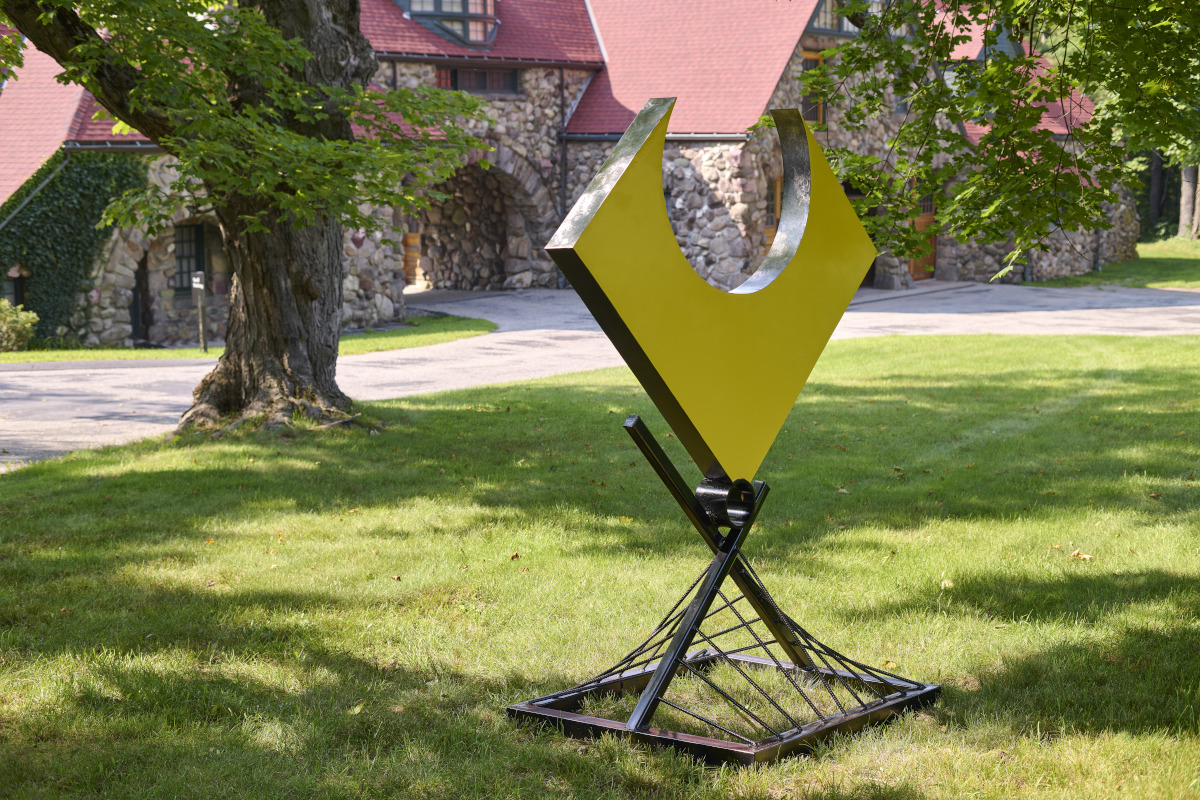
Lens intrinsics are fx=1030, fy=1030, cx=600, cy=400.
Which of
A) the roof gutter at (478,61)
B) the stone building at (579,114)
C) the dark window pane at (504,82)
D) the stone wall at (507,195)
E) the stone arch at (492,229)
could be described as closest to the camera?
the roof gutter at (478,61)

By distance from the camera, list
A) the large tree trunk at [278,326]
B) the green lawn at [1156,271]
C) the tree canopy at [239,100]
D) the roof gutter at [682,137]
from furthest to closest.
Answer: the green lawn at [1156,271]
the roof gutter at [682,137]
the large tree trunk at [278,326]
the tree canopy at [239,100]

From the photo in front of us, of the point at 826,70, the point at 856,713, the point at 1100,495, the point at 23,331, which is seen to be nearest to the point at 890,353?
the point at 1100,495

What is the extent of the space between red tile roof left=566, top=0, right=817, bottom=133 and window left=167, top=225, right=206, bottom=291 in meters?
9.53

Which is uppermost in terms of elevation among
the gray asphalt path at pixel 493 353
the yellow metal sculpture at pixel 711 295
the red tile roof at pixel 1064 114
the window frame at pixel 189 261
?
the red tile roof at pixel 1064 114

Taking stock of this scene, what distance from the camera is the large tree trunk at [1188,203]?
3703 cm

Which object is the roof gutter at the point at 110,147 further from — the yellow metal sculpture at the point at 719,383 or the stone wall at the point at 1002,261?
the stone wall at the point at 1002,261

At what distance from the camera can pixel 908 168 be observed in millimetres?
6184

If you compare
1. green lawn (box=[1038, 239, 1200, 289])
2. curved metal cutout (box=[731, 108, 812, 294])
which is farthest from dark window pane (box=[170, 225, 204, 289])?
green lawn (box=[1038, 239, 1200, 289])

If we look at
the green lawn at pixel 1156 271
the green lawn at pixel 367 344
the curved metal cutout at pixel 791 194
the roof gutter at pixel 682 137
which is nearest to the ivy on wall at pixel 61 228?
the green lawn at pixel 367 344

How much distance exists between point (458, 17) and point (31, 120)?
31.1 ft

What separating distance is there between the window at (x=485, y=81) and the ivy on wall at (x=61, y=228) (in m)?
8.37

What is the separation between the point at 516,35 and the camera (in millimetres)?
24734

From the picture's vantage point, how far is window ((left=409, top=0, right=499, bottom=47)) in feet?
77.4

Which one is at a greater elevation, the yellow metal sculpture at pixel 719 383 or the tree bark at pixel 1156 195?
the tree bark at pixel 1156 195
